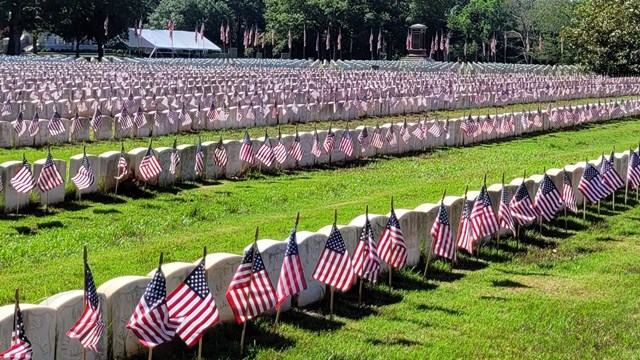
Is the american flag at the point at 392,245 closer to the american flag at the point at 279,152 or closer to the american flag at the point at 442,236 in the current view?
the american flag at the point at 442,236

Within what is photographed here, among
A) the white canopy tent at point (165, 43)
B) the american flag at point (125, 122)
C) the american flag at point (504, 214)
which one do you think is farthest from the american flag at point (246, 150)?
the white canopy tent at point (165, 43)

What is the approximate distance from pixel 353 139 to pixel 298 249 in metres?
15.0

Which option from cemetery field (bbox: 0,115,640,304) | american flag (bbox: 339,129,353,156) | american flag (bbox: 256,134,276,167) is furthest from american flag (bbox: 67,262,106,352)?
american flag (bbox: 339,129,353,156)

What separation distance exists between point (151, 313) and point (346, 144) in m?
17.2

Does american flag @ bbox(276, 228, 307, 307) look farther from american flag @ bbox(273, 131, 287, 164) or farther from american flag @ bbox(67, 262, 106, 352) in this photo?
american flag @ bbox(273, 131, 287, 164)

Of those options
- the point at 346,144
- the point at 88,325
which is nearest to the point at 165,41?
the point at 346,144

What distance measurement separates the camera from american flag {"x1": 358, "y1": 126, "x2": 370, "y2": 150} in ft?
89.6

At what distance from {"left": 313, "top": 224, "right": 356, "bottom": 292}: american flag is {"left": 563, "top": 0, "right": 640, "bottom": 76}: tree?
204ft

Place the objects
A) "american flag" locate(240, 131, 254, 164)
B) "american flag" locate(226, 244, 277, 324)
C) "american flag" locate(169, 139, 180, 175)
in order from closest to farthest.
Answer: "american flag" locate(226, 244, 277, 324), "american flag" locate(169, 139, 180, 175), "american flag" locate(240, 131, 254, 164)

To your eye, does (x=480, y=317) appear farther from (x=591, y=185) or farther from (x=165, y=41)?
(x=165, y=41)

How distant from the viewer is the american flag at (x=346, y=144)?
1038 inches

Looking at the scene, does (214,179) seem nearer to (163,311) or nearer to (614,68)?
(163,311)

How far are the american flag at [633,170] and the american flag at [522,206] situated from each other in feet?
18.5

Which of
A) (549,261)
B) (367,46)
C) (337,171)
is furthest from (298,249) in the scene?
(367,46)
